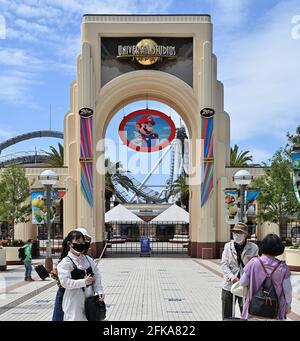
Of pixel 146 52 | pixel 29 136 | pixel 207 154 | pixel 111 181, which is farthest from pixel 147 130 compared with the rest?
pixel 29 136

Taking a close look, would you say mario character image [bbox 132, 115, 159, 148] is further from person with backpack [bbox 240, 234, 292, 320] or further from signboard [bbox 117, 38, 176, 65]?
person with backpack [bbox 240, 234, 292, 320]

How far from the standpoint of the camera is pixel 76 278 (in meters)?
6.36

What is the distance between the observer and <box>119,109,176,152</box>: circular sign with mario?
3234 centimetres

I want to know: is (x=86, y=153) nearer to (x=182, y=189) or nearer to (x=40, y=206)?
(x=40, y=206)

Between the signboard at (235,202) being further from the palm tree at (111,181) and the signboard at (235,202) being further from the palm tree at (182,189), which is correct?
the palm tree at (182,189)

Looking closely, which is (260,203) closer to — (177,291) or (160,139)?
(160,139)

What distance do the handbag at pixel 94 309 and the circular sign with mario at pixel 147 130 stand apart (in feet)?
85.8

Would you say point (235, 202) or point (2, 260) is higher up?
point (235, 202)

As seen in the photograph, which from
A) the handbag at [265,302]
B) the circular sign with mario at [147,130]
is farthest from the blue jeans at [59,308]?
the circular sign with mario at [147,130]

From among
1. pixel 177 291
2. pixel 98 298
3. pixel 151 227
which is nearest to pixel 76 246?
pixel 98 298

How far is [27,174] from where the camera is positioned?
32.8m

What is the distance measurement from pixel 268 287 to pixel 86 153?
2543 cm

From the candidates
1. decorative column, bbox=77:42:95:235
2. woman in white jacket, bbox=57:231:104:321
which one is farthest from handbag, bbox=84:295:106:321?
decorative column, bbox=77:42:95:235

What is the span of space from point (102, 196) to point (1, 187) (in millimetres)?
6866
